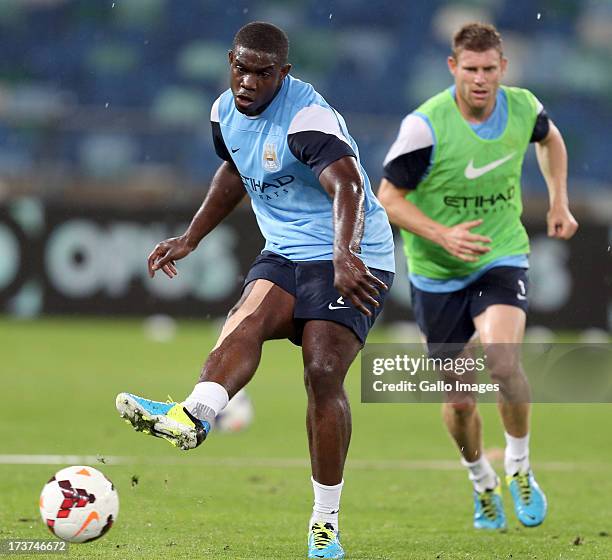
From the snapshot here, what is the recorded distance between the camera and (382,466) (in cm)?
852

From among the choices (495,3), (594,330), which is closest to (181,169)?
(594,330)

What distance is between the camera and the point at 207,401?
5184 millimetres

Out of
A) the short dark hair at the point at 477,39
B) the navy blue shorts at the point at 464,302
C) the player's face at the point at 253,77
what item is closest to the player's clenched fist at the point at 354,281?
the player's face at the point at 253,77

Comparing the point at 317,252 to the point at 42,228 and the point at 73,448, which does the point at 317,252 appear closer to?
the point at 73,448

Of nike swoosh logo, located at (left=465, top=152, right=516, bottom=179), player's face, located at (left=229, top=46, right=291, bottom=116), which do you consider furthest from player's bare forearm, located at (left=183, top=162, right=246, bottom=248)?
nike swoosh logo, located at (left=465, top=152, right=516, bottom=179)

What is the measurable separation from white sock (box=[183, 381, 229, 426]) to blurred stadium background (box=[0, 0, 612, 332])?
37.4 feet

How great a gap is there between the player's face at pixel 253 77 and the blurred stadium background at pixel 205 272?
1.91 meters

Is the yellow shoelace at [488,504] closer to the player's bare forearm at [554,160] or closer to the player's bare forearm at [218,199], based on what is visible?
the player's bare forearm at [554,160]

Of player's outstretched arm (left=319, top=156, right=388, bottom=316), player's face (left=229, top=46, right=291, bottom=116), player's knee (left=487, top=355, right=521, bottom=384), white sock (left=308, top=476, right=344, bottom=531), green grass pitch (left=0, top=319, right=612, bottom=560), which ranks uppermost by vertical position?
player's face (left=229, top=46, right=291, bottom=116)

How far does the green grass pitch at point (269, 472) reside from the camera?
19.2ft

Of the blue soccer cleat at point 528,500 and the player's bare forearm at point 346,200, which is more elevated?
the player's bare forearm at point 346,200

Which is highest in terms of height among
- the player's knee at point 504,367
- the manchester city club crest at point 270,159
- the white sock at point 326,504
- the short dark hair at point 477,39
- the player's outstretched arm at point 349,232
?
the short dark hair at point 477,39

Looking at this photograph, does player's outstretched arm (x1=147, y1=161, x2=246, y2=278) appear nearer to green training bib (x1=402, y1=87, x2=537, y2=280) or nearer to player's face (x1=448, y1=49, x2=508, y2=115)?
green training bib (x1=402, y1=87, x2=537, y2=280)

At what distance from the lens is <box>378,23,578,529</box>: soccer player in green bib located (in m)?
6.94
